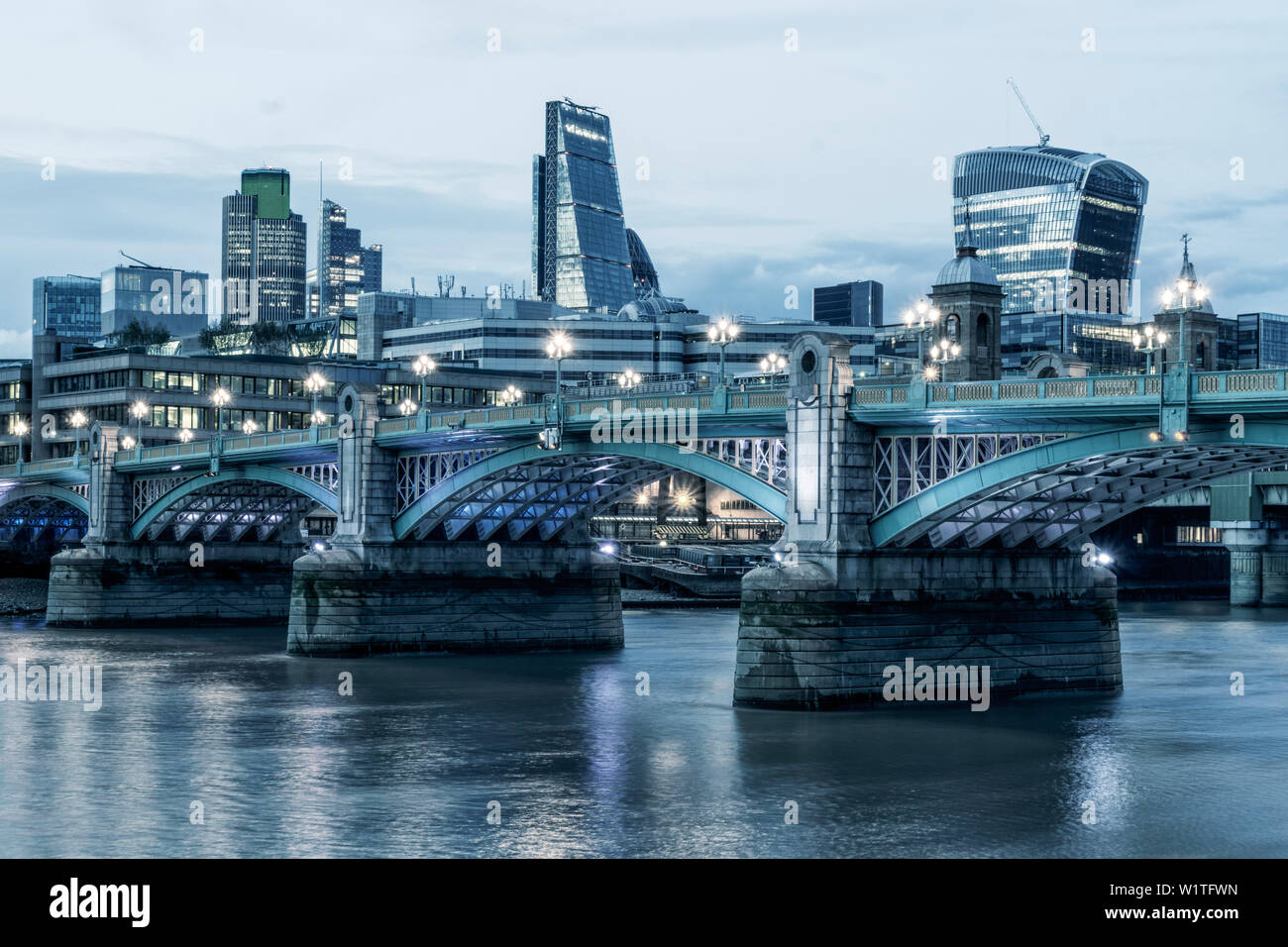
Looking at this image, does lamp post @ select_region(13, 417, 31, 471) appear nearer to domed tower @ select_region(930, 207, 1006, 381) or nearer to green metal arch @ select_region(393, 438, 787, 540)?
green metal arch @ select_region(393, 438, 787, 540)

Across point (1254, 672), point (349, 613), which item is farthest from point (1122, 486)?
point (349, 613)

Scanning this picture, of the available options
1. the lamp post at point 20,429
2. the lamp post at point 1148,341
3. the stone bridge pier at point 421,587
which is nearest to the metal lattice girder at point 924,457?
the lamp post at point 1148,341

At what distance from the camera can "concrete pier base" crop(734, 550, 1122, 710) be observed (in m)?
51.6

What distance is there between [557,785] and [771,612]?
1201 cm

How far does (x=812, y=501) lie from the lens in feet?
175

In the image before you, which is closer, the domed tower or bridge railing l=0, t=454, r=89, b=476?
the domed tower

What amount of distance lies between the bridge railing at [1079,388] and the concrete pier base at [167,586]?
2262 inches

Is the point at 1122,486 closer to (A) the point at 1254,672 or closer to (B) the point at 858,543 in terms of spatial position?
(B) the point at 858,543

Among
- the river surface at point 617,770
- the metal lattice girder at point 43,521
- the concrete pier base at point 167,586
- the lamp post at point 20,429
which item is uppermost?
the lamp post at point 20,429

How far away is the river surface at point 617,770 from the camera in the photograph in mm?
35688

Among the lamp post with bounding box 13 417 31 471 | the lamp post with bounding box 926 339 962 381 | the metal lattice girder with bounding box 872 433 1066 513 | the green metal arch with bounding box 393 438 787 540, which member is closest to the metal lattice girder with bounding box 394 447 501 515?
the green metal arch with bounding box 393 438 787 540

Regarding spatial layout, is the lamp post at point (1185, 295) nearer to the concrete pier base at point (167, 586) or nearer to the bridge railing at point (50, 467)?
the concrete pier base at point (167, 586)

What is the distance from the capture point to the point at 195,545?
3964 inches

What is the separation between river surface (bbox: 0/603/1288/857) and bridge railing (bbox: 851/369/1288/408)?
9.60 meters
